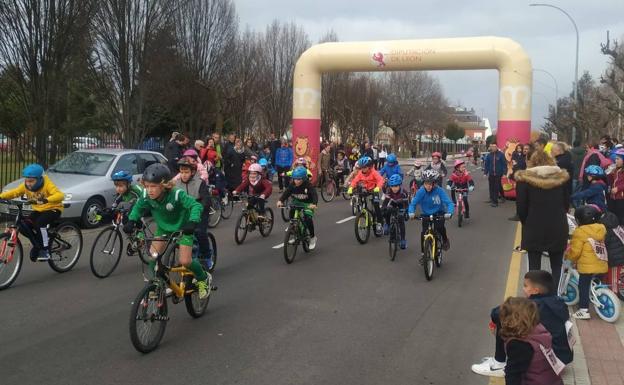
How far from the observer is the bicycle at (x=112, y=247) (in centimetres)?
829

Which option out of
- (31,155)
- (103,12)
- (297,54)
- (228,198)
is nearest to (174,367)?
(228,198)

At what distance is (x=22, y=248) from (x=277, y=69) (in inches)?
1146

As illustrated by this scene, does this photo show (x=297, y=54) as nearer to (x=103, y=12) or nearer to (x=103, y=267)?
(x=103, y=12)

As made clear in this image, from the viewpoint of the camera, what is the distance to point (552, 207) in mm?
6254

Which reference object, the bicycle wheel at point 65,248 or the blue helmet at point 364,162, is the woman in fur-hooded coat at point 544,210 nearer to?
the blue helmet at point 364,162

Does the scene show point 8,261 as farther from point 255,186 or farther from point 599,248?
point 599,248

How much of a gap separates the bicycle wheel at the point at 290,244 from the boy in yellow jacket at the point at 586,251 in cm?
426

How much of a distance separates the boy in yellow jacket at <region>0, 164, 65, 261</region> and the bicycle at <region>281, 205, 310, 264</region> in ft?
11.0

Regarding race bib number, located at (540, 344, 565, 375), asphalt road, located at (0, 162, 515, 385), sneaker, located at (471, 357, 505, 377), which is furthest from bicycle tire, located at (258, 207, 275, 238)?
race bib number, located at (540, 344, 565, 375)

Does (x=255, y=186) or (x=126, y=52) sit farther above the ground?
Result: (x=126, y=52)

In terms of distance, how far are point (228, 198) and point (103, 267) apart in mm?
6639

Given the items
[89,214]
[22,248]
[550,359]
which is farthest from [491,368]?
[89,214]

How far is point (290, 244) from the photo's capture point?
30.9 ft

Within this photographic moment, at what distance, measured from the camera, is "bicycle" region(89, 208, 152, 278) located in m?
8.29
